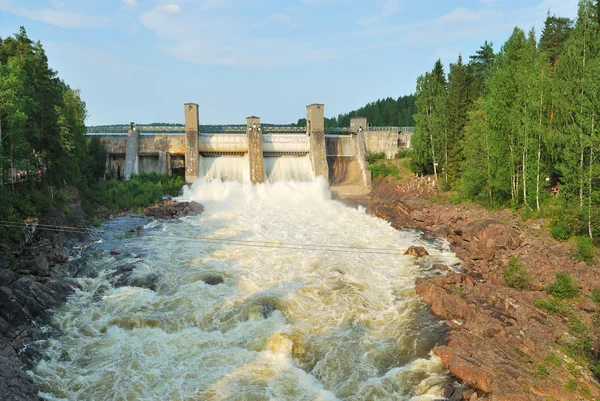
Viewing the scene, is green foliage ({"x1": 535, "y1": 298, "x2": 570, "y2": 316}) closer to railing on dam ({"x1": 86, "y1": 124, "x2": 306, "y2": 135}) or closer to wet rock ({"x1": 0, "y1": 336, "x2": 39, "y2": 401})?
wet rock ({"x1": 0, "y1": 336, "x2": 39, "y2": 401})

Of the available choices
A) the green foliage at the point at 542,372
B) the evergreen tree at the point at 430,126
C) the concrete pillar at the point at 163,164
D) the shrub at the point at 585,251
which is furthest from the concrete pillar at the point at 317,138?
the green foliage at the point at 542,372

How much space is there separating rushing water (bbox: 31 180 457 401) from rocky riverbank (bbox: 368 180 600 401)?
0.89 metres

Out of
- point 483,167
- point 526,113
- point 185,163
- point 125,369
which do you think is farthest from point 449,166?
point 125,369

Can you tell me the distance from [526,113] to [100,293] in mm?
21891

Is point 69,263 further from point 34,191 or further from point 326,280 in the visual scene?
point 326,280

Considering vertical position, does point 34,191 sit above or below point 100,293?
above

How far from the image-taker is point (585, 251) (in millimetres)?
17828

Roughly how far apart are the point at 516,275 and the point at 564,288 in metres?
1.93

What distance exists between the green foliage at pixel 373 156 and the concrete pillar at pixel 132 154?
2108 cm

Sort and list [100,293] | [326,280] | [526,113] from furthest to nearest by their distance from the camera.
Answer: [526,113]
[326,280]
[100,293]

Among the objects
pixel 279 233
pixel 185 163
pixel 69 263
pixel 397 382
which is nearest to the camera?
pixel 397 382

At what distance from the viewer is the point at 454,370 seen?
12555mm

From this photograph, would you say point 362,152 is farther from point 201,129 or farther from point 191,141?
point 201,129

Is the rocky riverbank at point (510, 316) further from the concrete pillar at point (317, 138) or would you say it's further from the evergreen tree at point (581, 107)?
the concrete pillar at point (317, 138)
